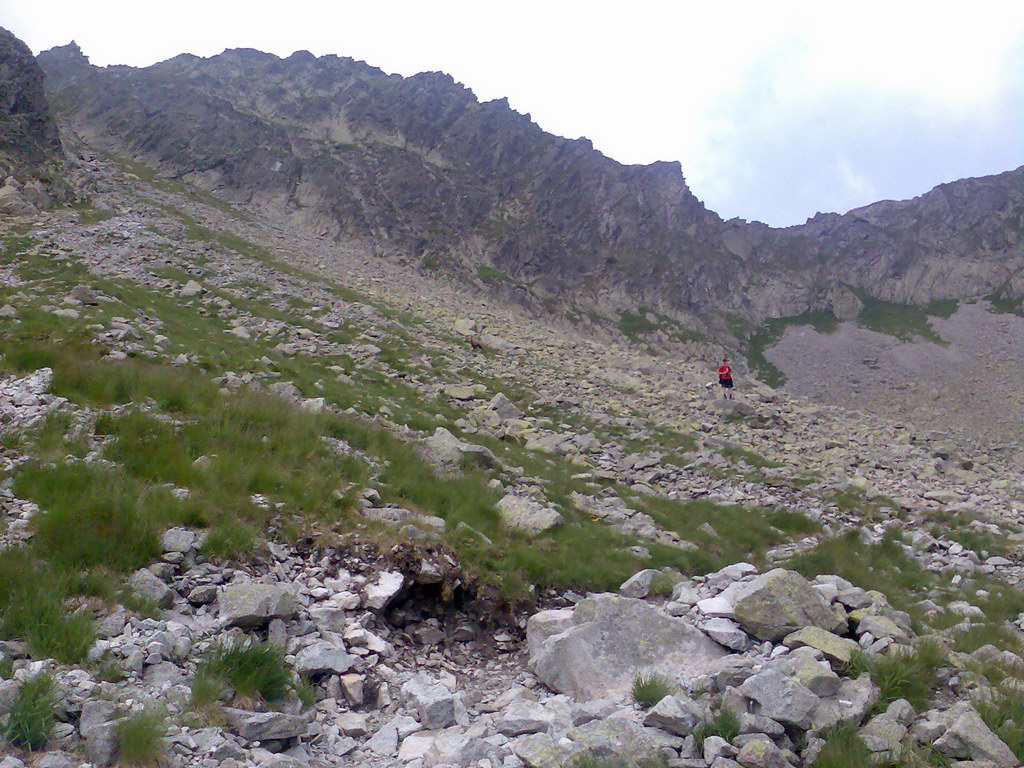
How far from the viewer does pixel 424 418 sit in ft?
52.4

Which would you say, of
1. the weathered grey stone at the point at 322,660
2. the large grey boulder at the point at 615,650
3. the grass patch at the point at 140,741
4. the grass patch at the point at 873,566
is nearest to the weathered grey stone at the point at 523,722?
the large grey boulder at the point at 615,650

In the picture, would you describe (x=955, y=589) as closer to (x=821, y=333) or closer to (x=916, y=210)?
(x=821, y=333)

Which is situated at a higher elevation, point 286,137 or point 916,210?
point 916,210

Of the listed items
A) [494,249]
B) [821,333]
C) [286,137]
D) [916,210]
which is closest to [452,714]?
[494,249]

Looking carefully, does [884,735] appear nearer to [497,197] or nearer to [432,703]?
[432,703]

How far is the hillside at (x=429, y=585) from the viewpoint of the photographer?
4.71 metres

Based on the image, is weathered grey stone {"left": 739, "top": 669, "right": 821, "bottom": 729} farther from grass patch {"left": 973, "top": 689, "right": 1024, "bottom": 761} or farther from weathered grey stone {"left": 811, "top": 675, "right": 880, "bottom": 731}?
grass patch {"left": 973, "top": 689, "right": 1024, "bottom": 761}

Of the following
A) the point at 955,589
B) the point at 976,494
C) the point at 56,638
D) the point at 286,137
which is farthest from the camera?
the point at 286,137

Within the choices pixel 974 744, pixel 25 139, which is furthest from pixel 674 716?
pixel 25 139

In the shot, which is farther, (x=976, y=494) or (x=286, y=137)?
(x=286, y=137)

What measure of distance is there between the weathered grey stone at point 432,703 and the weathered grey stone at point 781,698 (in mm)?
2601

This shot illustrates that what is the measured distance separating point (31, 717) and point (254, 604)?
1907 mm

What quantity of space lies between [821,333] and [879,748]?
102 meters

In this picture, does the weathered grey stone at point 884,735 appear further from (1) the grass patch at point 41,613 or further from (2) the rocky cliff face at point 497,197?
(2) the rocky cliff face at point 497,197
